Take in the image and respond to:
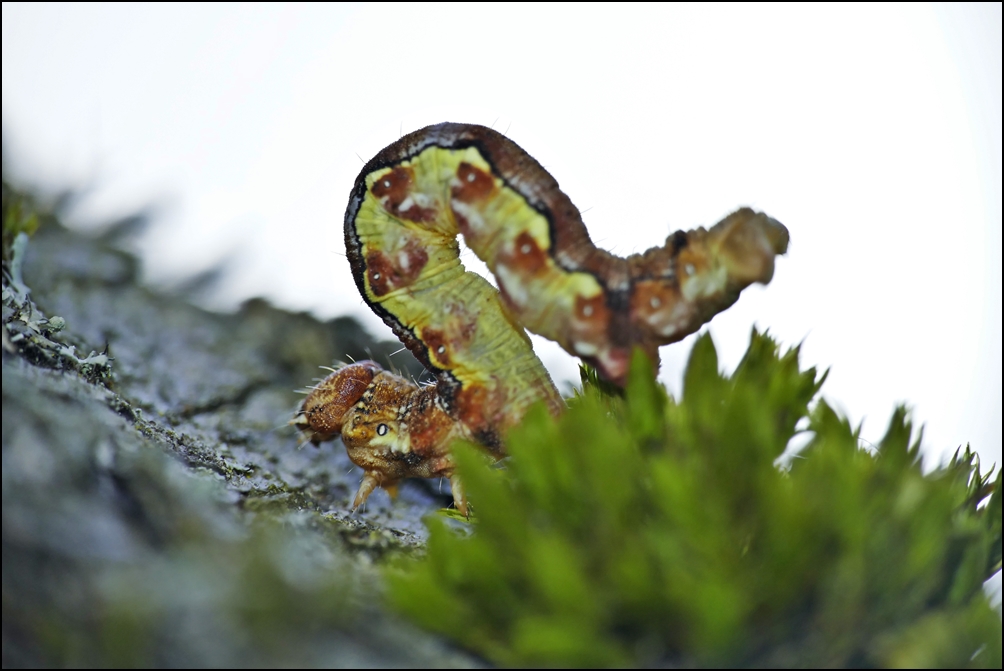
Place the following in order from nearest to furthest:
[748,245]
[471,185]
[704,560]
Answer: [704,560]
[748,245]
[471,185]

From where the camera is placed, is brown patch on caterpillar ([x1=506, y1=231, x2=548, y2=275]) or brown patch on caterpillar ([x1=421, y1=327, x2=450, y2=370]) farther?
brown patch on caterpillar ([x1=421, y1=327, x2=450, y2=370])

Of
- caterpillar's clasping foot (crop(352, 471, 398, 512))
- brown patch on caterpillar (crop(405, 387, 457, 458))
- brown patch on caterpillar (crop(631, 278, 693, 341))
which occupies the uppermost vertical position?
brown patch on caterpillar (crop(631, 278, 693, 341))

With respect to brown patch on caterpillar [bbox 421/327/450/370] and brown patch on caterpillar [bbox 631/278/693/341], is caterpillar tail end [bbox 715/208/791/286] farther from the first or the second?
brown patch on caterpillar [bbox 421/327/450/370]

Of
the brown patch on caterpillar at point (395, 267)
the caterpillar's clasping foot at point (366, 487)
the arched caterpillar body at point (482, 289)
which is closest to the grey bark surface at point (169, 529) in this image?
the caterpillar's clasping foot at point (366, 487)

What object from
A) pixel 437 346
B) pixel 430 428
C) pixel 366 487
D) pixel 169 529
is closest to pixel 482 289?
pixel 437 346

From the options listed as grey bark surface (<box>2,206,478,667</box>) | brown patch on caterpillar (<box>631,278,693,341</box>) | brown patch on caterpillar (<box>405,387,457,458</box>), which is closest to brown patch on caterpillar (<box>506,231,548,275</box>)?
brown patch on caterpillar (<box>631,278,693,341</box>)

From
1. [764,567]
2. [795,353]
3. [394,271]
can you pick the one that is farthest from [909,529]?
[394,271]

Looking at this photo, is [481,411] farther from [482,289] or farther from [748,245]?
[748,245]
